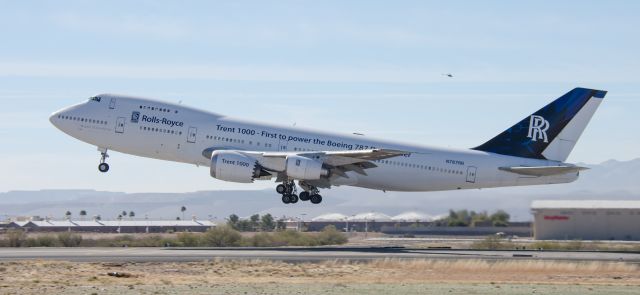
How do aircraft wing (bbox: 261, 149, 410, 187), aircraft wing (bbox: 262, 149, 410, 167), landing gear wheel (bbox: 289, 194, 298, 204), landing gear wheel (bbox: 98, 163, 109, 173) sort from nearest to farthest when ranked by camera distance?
1. aircraft wing (bbox: 262, 149, 410, 167)
2. aircraft wing (bbox: 261, 149, 410, 187)
3. landing gear wheel (bbox: 289, 194, 298, 204)
4. landing gear wheel (bbox: 98, 163, 109, 173)

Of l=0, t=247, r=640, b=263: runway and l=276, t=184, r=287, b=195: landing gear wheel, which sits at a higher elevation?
l=276, t=184, r=287, b=195: landing gear wheel

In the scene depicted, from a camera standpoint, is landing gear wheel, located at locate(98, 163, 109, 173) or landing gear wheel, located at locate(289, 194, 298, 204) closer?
landing gear wheel, located at locate(289, 194, 298, 204)

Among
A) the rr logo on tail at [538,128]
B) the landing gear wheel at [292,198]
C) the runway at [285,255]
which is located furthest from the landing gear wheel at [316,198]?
the rr logo on tail at [538,128]

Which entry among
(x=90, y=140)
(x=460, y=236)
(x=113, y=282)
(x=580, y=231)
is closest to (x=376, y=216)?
(x=460, y=236)

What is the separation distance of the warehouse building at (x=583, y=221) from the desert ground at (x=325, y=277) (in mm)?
34812

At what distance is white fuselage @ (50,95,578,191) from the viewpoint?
5184 centimetres

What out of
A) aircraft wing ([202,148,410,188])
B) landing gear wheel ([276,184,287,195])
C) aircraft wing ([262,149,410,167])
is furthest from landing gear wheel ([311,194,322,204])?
aircraft wing ([262,149,410,167])

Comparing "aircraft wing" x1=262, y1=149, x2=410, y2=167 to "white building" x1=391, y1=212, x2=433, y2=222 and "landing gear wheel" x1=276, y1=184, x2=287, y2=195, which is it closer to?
"landing gear wheel" x1=276, y1=184, x2=287, y2=195

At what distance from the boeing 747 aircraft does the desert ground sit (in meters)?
11.7

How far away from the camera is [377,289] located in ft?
101

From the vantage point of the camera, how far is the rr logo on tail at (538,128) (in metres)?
53.8

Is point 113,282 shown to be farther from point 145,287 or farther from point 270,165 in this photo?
point 270,165

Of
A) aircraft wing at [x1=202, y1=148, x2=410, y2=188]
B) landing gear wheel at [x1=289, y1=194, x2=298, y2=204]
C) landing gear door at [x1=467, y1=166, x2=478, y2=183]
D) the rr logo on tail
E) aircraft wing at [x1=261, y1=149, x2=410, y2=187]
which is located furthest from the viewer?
the rr logo on tail

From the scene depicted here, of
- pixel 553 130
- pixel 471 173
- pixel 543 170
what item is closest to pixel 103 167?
pixel 471 173
